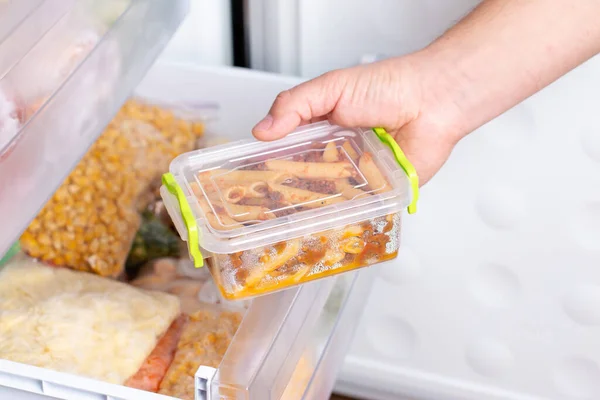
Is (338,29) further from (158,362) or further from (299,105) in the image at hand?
(158,362)

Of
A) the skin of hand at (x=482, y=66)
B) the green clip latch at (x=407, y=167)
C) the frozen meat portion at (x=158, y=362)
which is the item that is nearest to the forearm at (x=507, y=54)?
the skin of hand at (x=482, y=66)

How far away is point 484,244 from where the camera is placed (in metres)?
1.01

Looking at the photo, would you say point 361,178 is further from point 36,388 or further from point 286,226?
point 36,388

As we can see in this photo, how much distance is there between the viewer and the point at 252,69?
103 centimetres

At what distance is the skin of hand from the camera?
2.56ft

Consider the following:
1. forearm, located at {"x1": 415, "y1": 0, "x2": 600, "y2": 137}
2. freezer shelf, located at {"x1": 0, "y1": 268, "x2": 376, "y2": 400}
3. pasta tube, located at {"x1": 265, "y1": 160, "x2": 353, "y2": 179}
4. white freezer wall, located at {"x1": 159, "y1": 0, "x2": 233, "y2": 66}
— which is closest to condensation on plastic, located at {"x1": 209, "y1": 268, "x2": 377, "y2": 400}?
freezer shelf, located at {"x1": 0, "y1": 268, "x2": 376, "y2": 400}

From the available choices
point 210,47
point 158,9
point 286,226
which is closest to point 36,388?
point 286,226

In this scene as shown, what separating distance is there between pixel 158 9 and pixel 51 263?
308mm

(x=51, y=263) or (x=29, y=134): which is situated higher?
(x=29, y=134)

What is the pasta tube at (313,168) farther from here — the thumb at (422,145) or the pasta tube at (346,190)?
the thumb at (422,145)

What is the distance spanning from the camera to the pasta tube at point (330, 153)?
698mm

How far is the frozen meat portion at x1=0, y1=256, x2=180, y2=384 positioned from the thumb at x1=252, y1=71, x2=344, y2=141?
22 cm

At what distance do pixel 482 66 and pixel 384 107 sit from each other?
11 cm

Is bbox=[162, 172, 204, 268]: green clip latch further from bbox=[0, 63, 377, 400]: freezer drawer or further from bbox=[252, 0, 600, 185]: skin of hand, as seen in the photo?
bbox=[252, 0, 600, 185]: skin of hand
